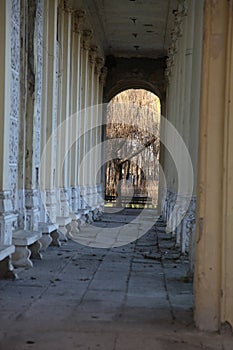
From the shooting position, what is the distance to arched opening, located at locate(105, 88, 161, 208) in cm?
3450

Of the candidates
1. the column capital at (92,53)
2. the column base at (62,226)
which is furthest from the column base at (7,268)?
the column capital at (92,53)

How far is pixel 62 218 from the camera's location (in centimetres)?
1239

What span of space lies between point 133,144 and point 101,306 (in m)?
30.0

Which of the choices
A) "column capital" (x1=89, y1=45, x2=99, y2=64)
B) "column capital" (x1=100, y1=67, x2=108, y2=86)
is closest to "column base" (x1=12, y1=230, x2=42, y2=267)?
"column capital" (x1=89, y1=45, x2=99, y2=64)

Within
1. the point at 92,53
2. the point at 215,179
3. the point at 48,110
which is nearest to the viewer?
the point at 215,179

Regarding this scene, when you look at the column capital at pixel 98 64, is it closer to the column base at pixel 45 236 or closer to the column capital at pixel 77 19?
the column capital at pixel 77 19

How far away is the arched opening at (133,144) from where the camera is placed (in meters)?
34.5

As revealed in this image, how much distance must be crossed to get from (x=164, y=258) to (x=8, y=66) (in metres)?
4.44

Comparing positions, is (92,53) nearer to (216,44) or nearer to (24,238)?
(24,238)

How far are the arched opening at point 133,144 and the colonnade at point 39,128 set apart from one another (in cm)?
1592

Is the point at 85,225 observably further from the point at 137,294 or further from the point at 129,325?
the point at 129,325

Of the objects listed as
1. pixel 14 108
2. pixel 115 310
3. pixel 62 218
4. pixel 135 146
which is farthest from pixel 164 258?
pixel 135 146

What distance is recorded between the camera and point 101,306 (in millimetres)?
6141

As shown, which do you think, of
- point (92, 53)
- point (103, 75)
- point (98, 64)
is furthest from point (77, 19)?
point (103, 75)
